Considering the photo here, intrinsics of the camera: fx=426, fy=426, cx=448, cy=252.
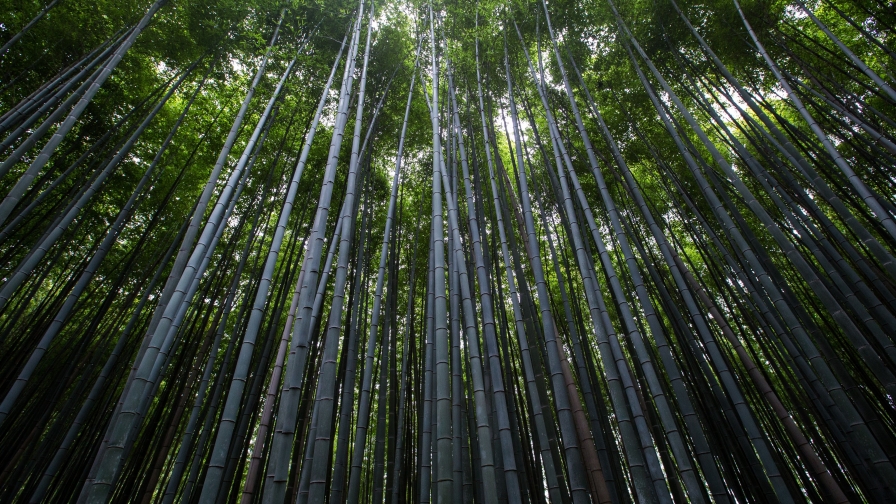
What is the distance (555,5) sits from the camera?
373cm

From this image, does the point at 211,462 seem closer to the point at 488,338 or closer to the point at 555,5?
the point at 488,338

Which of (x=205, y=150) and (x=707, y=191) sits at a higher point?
(x=205, y=150)

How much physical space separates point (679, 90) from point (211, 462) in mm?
4739

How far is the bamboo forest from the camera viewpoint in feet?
4.96

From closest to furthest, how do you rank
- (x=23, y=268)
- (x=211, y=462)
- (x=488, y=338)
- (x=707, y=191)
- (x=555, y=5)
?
(x=211, y=462) < (x=488, y=338) < (x=23, y=268) < (x=707, y=191) < (x=555, y=5)

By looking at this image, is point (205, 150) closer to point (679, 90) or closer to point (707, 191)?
point (707, 191)

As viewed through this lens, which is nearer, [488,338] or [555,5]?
[488,338]

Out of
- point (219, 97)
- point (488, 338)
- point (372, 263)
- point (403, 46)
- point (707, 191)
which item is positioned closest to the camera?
point (488, 338)

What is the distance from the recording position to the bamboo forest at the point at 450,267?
151 centimetres

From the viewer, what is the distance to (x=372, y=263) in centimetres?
505

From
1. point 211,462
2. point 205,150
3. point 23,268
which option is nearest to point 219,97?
point 205,150

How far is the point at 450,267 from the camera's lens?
2092mm

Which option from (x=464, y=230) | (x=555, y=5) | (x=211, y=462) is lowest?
(x=211, y=462)

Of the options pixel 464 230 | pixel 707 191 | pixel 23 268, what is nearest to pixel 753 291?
pixel 707 191
